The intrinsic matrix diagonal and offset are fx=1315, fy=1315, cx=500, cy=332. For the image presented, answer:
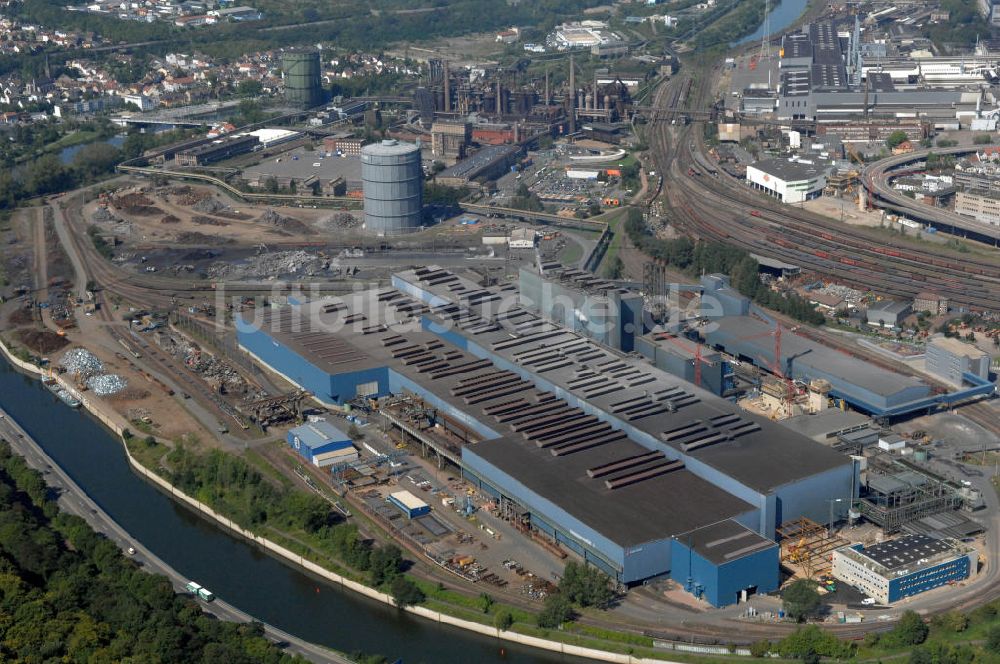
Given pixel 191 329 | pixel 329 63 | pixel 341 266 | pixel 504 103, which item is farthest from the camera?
pixel 329 63

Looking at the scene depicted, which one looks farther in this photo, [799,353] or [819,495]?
[799,353]

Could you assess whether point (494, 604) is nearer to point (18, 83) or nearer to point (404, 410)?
point (404, 410)

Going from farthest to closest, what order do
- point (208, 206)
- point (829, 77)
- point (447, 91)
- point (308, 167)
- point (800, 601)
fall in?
point (829, 77), point (447, 91), point (308, 167), point (208, 206), point (800, 601)

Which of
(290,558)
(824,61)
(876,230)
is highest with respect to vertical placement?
(824,61)

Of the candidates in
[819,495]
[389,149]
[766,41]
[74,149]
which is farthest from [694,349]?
[766,41]

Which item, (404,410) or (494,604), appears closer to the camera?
(494,604)

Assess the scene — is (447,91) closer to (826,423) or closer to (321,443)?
(321,443)

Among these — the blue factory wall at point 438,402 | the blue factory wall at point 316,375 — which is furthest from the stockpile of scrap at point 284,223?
the blue factory wall at point 438,402

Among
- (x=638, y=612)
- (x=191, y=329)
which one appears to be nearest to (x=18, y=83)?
(x=191, y=329)
